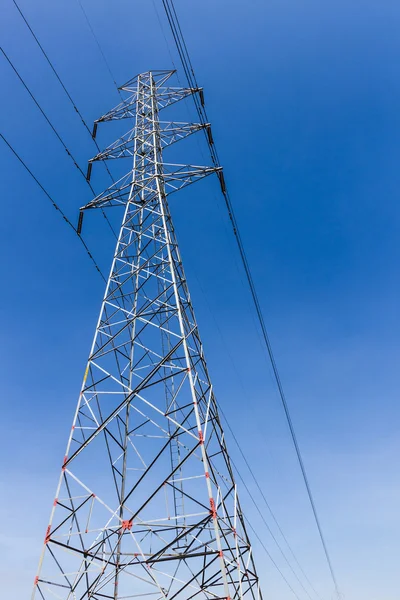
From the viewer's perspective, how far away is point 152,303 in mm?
12219

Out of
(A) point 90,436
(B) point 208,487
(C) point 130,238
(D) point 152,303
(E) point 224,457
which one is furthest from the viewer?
(C) point 130,238

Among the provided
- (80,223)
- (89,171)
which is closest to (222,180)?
(80,223)

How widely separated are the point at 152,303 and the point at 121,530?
20.1ft

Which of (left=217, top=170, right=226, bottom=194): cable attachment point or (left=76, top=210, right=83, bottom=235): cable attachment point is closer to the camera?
(left=76, top=210, right=83, bottom=235): cable attachment point

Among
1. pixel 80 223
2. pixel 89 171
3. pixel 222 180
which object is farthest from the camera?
pixel 89 171

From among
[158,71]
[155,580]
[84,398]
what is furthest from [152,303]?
[158,71]

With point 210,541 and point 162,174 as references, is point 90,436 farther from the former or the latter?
point 162,174

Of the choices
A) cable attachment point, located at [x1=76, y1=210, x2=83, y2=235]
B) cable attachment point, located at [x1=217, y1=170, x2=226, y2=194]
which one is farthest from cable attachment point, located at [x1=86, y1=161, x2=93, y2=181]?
cable attachment point, located at [x1=217, y1=170, x2=226, y2=194]

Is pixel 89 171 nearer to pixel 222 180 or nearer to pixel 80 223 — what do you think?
pixel 80 223

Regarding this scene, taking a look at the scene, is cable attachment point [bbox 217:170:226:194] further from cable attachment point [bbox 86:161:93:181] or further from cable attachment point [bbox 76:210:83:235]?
cable attachment point [bbox 86:161:93:181]

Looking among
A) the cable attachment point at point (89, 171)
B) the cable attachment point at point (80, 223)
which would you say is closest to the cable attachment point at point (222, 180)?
the cable attachment point at point (80, 223)

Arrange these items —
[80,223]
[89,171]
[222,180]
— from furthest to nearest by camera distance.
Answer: [89,171] → [222,180] → [80,223]

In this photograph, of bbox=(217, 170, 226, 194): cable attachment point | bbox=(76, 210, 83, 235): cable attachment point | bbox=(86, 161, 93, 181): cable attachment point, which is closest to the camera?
bbox=(76, 210, 83, 235): cable attachment point

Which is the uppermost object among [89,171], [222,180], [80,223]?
[89,171]
